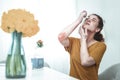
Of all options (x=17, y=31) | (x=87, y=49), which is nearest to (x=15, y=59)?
(x=17, y=31)

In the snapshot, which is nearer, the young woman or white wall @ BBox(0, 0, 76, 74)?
the young woman

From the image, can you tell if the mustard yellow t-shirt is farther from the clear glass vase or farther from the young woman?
the clear glass vase

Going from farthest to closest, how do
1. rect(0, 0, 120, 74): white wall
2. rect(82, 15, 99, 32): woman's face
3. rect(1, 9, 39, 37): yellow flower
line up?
1. rect(0, 0, 120, 74): white wall
2. rect(82, 15, 99, 32): woman's face
3. rect(1, 9, 39, 37): yellow flower

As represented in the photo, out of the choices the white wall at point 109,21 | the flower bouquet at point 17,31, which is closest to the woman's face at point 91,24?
the flower bouquet at point 17,31

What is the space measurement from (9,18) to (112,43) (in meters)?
2.03

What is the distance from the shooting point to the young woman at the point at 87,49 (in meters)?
A: 2.05

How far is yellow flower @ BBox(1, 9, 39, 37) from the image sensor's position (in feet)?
5.04

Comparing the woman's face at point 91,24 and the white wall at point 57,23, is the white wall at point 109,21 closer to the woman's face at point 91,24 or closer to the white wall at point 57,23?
the white wall at point 57,23

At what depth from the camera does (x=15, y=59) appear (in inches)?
62.2

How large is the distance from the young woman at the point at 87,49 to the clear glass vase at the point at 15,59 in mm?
595

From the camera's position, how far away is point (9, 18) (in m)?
1.55

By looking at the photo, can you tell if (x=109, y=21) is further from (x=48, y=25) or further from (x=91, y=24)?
(x=91, y=24)

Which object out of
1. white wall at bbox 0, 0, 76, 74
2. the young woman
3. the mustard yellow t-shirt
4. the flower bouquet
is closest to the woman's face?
the young woman

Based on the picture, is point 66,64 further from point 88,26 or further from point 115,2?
point 88,26
